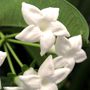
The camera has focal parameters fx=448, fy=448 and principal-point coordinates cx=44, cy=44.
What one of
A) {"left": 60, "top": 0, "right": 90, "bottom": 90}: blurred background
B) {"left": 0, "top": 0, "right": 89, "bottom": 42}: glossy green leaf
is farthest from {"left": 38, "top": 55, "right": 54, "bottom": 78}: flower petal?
{"left": 60, "top": 0, "right": 90, "bottom": 90}: blurred background

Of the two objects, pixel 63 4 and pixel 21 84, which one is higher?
pixel 63 4

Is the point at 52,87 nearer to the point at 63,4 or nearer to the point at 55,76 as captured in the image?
the point at 55,76

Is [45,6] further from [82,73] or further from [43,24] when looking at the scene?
[82,73]

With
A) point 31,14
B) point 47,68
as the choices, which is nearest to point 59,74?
point 47,68

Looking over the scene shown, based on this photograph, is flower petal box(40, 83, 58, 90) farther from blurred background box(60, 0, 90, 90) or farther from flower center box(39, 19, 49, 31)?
blurred background box(60, 0, 90, 90)

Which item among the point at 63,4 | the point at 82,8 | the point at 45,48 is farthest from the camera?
the point at 82,8

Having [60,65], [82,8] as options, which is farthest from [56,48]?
[82,8]

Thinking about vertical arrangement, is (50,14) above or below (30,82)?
above
